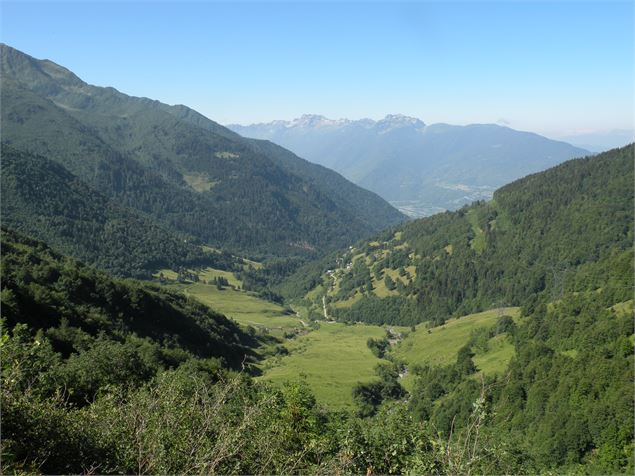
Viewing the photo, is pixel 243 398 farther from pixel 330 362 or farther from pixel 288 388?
pixel 330 362

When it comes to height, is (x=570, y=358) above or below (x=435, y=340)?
above

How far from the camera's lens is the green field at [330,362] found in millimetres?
109375

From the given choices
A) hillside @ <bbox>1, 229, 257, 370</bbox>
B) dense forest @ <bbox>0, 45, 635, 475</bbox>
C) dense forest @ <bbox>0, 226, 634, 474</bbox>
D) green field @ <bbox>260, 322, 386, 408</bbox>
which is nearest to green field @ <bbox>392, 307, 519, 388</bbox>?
dense forest @ <bbox>0, 45, 635, 475</bbox>

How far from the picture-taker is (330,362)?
140 meters

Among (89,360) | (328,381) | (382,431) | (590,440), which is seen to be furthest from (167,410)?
(328,381)

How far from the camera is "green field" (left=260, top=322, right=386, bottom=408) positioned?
359 feet

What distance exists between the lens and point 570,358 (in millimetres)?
87562

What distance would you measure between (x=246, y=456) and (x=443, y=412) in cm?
8452

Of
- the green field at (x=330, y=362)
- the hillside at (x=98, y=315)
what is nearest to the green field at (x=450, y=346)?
the green field at (x=330, y=362)

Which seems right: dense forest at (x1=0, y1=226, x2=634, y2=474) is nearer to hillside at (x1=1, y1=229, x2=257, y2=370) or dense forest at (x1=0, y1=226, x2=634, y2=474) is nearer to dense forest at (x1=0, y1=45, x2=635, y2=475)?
dense forest at (x1=0, y1=45, x2=635, y2=475)

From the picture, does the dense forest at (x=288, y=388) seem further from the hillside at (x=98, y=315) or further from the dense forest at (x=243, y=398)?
the hillside at (x=98, y=315)

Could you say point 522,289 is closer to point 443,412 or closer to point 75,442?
point 443,412

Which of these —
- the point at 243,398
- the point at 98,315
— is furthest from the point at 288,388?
the point at 98,315

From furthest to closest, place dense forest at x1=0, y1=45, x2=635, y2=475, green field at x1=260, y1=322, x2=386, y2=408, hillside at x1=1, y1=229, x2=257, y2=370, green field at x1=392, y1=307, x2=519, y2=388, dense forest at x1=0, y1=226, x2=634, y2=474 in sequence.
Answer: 1. green field at x1=392, y1=307, x2=519, y2=388
2. green field at x1=260, y1=322, x2=386, y2=408
3. hillside at x1=1, y1=229, x2=257, y2=370
4. dense forest at x1=0, y1=45, x2=635, y2=475
5. dense forest at x1=0, y1=226, x2=634, y2=474
